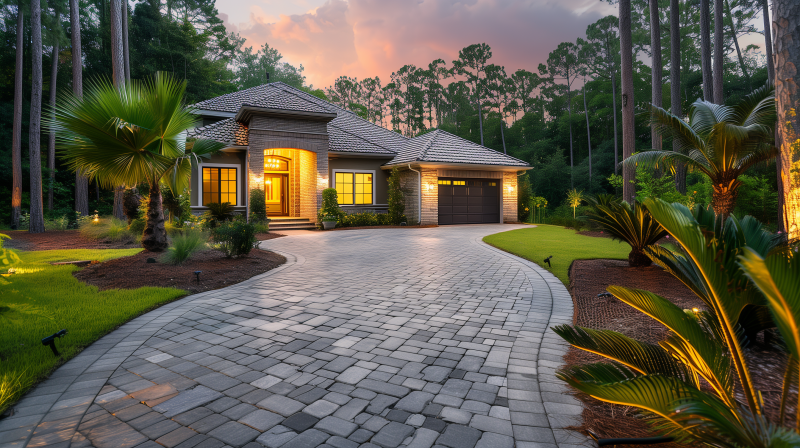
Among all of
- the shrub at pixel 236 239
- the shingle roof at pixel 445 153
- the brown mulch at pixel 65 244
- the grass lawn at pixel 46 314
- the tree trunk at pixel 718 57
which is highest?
the tree trunk at pixel 718 57

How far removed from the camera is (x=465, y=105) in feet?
125

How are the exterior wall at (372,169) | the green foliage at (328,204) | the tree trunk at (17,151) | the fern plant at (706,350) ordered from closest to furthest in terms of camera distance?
1. the fern plant at (706,350)
2. the green foliage at (328,204)
3. the tree trunk at (17,151)
4. the exterior wall at (372,169)

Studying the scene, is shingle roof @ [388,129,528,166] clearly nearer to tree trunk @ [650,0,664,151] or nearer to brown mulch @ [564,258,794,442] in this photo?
tree trunk @ [650,0,664,151]

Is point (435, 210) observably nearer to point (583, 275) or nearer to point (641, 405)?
point (583, 275)

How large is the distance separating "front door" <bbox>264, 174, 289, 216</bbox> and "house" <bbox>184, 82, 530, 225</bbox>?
0.05 m

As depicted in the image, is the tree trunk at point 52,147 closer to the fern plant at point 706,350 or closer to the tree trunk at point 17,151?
the tree trunk at point 17,151

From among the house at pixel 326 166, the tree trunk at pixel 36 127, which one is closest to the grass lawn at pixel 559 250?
the house at pixel 326 166

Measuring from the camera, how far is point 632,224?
6051 mm

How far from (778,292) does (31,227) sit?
2064cm

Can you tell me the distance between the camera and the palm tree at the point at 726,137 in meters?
7.98

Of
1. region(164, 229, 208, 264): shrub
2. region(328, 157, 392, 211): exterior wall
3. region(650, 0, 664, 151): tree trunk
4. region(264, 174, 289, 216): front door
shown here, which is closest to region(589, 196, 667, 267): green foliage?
region(164, 229, 208, 264): shrub

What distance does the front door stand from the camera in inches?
727

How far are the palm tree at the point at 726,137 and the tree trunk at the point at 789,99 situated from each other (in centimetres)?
545

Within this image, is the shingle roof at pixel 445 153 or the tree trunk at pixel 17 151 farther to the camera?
the shingle roof at pixel 445 153
